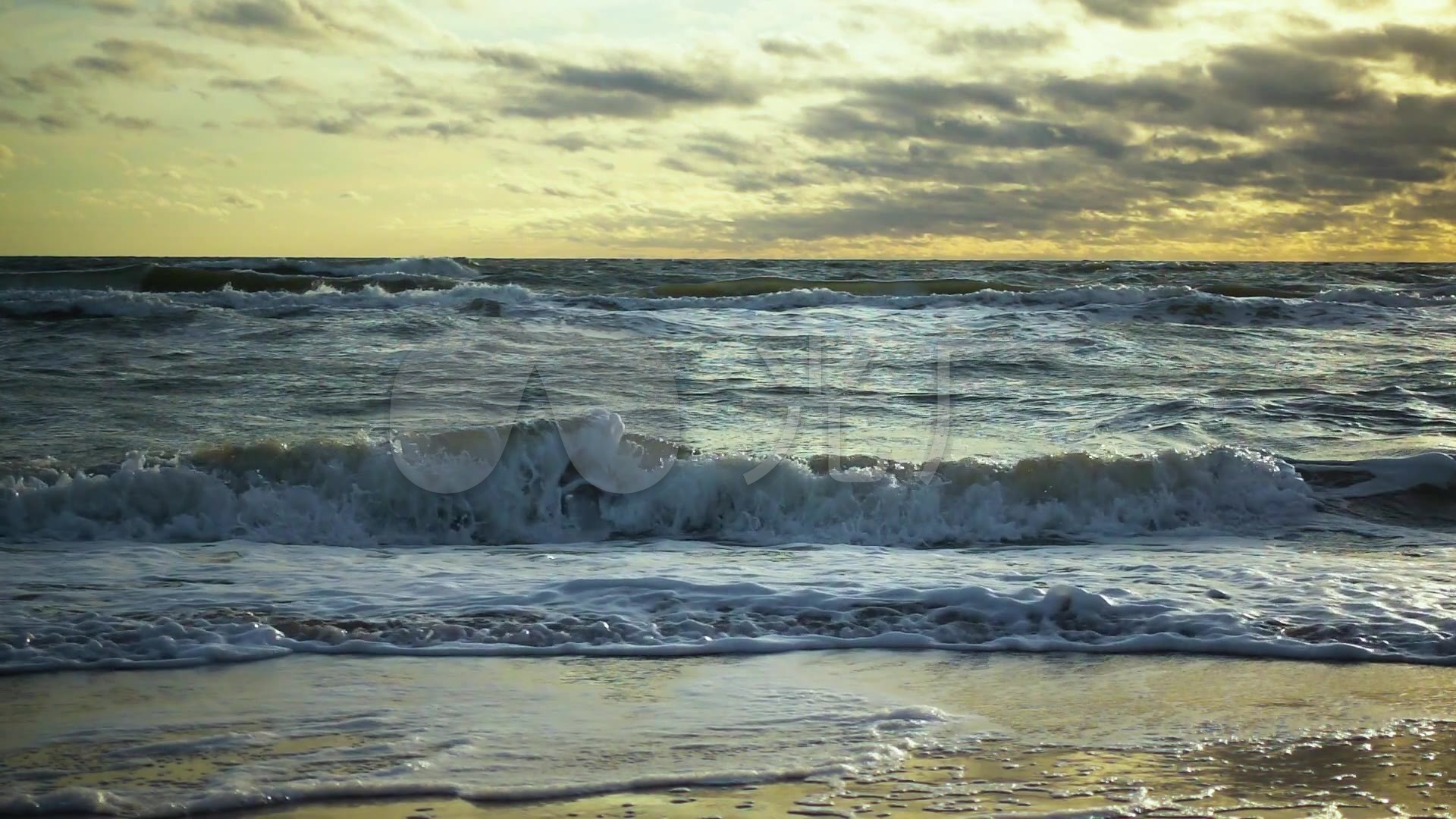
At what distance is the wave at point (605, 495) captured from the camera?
677 centimetres

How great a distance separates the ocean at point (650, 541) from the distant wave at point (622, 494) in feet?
0.09

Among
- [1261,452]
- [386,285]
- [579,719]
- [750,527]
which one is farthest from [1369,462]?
[386,285]

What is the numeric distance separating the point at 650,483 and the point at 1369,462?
5.48 metres

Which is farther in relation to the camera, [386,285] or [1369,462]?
[386,285]

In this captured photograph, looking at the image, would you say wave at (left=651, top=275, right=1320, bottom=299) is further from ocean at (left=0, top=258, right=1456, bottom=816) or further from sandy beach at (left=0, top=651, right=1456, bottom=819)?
sandy beach at (left=0, top=651, right=1456, bottom=819)

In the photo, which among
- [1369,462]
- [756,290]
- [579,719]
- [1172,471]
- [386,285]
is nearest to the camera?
[579,719]

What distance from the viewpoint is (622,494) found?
7383mm

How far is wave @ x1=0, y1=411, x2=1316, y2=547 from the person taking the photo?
677cm

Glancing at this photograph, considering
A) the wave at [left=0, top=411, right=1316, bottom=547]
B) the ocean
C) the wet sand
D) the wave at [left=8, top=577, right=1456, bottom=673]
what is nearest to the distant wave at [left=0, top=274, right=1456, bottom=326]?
the ocean

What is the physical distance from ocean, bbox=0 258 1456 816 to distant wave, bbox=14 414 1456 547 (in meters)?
0.03

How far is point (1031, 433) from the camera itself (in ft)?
29.3

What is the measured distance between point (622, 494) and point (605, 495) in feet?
0.38

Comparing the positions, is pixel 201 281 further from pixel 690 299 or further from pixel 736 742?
pixel 736 742

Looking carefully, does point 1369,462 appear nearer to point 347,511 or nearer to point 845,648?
point 845,648
